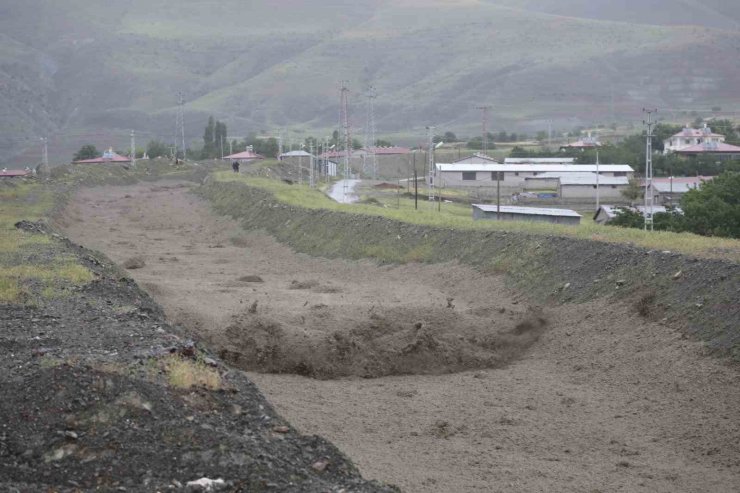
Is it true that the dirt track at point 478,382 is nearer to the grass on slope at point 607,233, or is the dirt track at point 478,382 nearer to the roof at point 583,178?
the grass on slope at point 607,233

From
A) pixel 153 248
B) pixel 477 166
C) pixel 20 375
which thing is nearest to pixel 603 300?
pixel 20 375

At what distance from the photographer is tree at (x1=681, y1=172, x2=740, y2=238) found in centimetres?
5116

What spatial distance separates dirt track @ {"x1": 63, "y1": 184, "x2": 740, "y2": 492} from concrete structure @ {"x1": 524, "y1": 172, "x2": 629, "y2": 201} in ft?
178

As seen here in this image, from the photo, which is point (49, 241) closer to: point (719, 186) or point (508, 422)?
point (508, 422)

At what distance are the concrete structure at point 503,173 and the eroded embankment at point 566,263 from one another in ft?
162

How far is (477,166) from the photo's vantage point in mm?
97750

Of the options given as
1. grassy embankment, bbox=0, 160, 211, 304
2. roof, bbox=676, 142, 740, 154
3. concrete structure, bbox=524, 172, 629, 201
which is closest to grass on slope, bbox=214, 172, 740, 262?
grassy embankment, bbox=0, 160, 211, 304

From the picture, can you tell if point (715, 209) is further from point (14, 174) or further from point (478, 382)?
point (14, 174)

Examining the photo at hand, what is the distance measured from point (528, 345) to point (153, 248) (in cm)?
2269

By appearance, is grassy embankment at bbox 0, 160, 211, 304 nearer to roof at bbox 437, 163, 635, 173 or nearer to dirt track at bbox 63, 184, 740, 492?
dirt track at bbox 63, 184, 740, 492

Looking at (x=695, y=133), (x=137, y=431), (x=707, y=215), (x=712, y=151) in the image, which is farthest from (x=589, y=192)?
(x=137, y=431)

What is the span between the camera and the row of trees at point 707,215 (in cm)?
5134

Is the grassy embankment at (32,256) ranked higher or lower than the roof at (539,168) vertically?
higher

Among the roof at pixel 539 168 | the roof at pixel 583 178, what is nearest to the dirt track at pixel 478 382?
the roof at pixel 583 178
